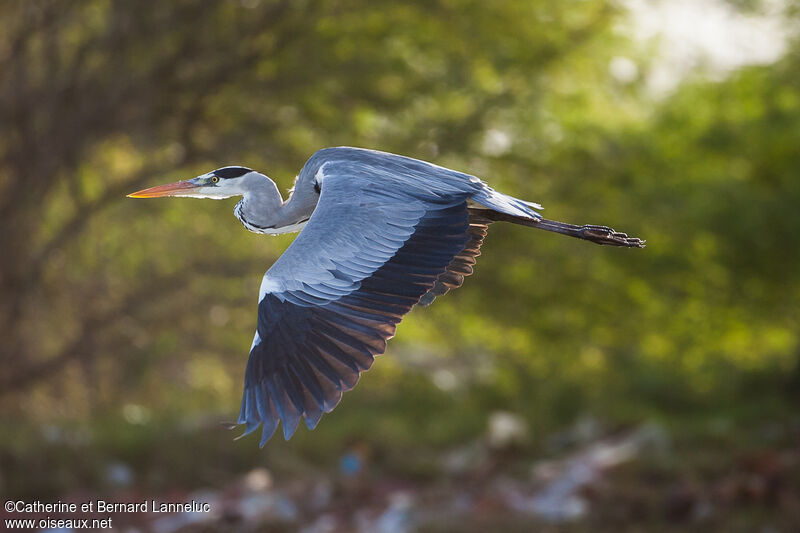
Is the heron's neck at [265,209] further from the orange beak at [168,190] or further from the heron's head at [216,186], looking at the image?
the orange beak at [168,190]

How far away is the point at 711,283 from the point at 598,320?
5.07 feet

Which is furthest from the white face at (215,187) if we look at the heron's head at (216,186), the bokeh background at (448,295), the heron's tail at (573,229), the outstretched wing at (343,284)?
the bokeh background at (448,295)

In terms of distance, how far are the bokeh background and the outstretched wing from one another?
470cm

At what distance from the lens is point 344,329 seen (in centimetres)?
372

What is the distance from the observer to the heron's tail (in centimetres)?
448

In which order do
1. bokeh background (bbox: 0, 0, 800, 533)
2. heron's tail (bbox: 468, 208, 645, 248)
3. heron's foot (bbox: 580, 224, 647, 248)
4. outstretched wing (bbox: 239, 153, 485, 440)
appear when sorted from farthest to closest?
bokeh background (bbox: 0, 0, 800, 533)
heron's foot (bbox: 580, 224, 647, 248)
heron's tail (bbox: 468, 208, 645, 248)
outstretched wing (bbox: 239, 153, 485, 440)

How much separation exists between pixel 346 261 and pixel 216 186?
1.26 meters

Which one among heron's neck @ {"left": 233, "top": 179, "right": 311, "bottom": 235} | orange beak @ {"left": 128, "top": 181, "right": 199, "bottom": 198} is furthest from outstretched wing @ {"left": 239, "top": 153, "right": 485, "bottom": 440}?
orange beak @ {"left": 128, "top": 181, "right": 199, "bottom": 198}

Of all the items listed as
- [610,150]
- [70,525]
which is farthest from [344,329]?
[610,150]

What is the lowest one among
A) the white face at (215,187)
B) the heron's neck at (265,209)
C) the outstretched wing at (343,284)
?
the outstretched wing at (343,284)

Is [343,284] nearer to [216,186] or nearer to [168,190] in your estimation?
[216,186]

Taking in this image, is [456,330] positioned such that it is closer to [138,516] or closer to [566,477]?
[566,477]

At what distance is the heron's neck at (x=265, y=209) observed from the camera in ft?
15.7

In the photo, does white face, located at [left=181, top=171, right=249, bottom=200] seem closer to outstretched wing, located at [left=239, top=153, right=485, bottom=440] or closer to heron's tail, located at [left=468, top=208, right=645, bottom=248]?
outstretched wing, located at [left=239, top=153, right=485, bottom=440]
